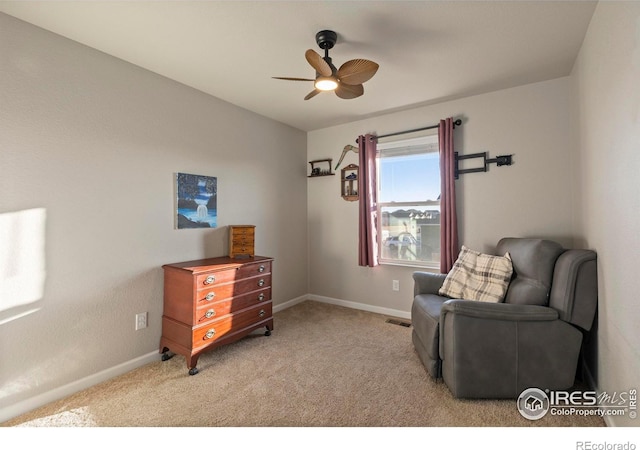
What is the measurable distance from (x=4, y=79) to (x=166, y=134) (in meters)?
1.01

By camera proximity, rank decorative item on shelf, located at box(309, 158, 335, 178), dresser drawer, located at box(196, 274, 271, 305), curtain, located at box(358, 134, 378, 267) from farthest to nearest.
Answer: decorative item on shelf, located at box(309, 158, 335, 178)
curtain, located at box(358, 134, 378, 267)
dresser drawer, located at box(196, 274, 271, 305)

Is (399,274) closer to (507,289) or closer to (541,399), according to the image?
(507,289)

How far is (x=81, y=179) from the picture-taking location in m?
2.11

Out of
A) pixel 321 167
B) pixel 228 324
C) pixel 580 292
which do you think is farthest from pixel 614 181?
pixel 321 167

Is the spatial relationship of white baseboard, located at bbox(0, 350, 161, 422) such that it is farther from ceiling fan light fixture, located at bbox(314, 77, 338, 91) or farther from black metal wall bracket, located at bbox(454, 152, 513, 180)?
black metal wall bracket, located at bbox(454, 152, 513, 180)

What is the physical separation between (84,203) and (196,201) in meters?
0.89

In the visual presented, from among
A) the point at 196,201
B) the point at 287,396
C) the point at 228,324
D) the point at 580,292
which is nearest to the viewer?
the point at 580,292

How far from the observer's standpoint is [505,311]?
186 cm

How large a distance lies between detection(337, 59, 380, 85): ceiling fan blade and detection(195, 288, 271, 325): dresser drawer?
205cm

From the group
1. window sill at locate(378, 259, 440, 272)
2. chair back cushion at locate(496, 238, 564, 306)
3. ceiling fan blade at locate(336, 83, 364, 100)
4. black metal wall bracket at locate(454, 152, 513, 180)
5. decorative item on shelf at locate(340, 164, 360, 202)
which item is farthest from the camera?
decorative item on shelf at locate(340, 164, 360, 202)

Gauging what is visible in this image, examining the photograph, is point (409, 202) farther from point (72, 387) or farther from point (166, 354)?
point (72, 387)

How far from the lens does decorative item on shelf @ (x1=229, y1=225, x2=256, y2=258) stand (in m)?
3.02

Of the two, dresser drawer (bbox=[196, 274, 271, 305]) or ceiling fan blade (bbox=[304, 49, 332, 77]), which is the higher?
ceiling fan blade (bbox=[304, 49, 332, 77])

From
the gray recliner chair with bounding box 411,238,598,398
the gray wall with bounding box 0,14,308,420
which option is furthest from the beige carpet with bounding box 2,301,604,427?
the gray wall with bounding box 0,14,308,420
